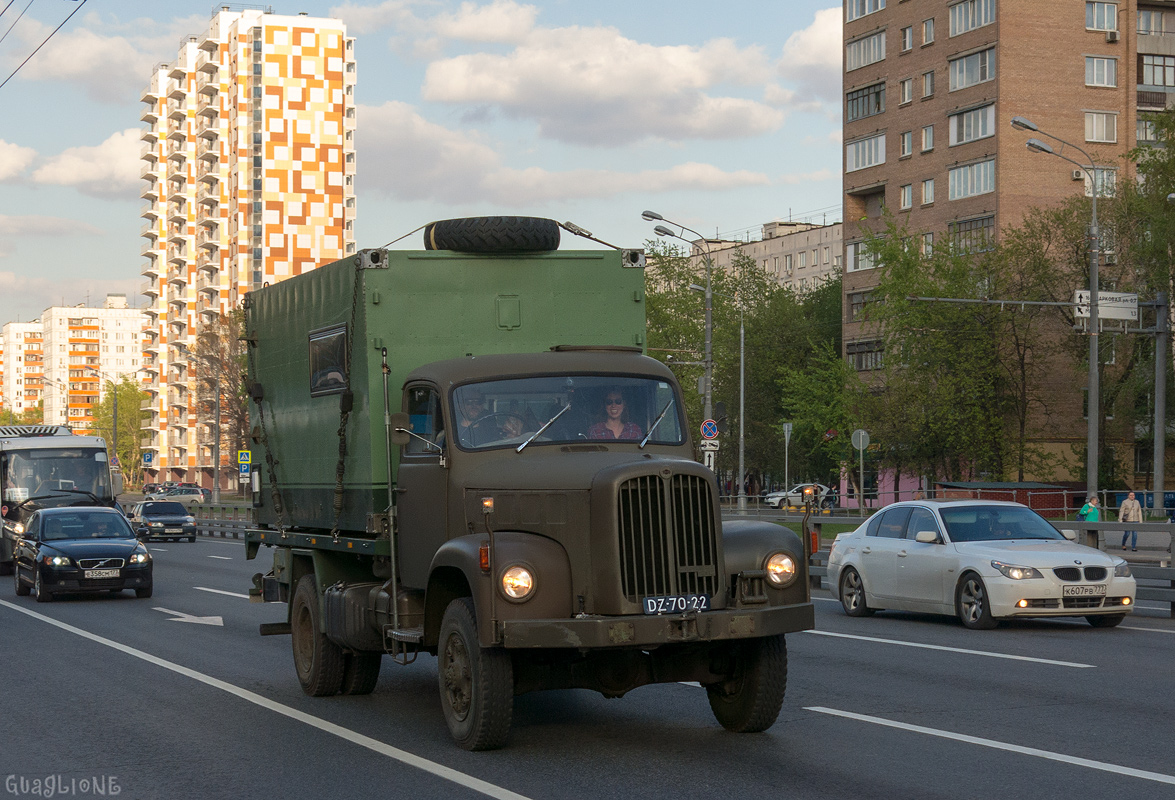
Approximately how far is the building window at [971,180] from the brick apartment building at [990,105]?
0.04 metres

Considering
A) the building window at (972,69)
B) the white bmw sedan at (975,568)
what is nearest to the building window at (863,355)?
the building window at (972,69)

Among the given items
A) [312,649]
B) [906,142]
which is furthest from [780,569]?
[906,142]

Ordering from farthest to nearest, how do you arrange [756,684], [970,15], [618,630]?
[970,15]
[756,684]
[618,630]

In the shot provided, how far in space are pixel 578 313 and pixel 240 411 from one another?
3274 inches

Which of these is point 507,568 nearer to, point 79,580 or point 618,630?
point 618,630

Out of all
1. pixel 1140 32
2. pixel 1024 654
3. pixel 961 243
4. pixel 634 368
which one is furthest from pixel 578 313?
pixel 1140 32

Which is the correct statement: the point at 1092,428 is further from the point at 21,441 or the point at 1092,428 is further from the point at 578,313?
the point at 578,313

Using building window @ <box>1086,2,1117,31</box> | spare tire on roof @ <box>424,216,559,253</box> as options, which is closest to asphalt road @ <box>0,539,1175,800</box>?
spare tire on roof @ <box>424,216,559,253</box>

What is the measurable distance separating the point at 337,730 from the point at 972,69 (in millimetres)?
61785

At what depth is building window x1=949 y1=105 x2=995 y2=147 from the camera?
215 ft

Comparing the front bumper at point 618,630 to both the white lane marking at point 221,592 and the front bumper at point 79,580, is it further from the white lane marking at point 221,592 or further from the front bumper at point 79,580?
the front bumper at point 79,580

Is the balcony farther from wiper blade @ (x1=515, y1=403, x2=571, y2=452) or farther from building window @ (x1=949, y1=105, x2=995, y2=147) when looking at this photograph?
wiper blade @ (x1=515, y1=403, x2=571, y2=452)

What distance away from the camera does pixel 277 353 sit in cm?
1297

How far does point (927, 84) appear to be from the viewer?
69312 mm
